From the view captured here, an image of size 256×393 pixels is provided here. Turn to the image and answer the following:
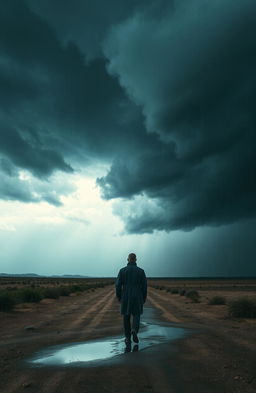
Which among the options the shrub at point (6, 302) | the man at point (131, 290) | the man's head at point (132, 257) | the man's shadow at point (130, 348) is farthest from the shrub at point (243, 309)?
the shrub at point (6, 302)

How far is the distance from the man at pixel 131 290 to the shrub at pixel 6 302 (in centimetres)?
1342

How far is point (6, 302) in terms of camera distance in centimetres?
2062

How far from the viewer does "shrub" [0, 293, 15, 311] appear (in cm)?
2047

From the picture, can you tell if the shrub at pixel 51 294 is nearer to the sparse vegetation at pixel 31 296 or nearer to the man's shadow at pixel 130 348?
the sparse vegetation at pixel 31 296

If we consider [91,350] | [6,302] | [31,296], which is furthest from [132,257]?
[31,296]

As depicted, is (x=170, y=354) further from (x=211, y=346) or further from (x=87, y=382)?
(x=87, y=382)

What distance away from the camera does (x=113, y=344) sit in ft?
29.2

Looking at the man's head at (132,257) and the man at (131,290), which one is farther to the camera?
the man's head at (132,257)

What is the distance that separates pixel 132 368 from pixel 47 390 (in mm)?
1711

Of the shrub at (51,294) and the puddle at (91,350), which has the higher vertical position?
the shrub at (51,294)

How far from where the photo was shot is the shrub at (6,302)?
20469 mm

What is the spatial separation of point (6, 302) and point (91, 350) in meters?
14.2

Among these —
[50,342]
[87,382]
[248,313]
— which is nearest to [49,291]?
[248,313]

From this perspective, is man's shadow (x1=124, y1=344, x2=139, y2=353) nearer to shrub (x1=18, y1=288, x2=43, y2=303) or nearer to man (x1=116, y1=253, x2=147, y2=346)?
man (x1=116, y1=253, x2=147, y2=346)
